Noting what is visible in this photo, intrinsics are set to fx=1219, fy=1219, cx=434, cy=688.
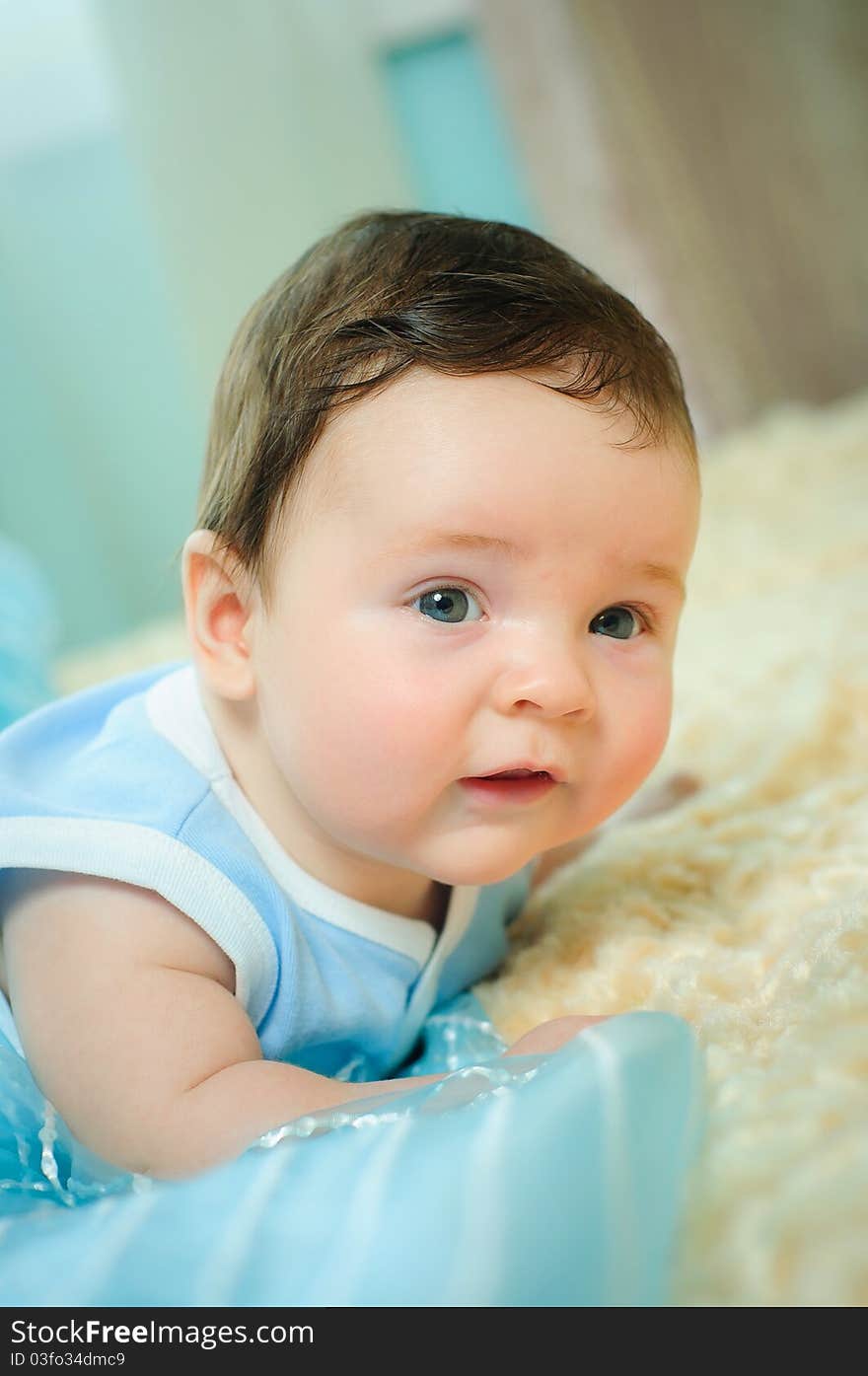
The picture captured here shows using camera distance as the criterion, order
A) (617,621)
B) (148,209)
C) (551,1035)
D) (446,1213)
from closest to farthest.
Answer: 1. (446,1213)
2. (551,1035)
3. (617,621)
4. (148,209)

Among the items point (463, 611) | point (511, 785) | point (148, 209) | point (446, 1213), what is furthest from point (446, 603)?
point (148, 209)

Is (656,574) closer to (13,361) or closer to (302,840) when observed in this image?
(302,840)

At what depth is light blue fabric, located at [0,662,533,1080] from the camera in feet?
2.27

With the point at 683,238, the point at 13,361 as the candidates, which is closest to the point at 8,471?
the point at 13,361

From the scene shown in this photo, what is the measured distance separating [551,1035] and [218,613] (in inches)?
13.4

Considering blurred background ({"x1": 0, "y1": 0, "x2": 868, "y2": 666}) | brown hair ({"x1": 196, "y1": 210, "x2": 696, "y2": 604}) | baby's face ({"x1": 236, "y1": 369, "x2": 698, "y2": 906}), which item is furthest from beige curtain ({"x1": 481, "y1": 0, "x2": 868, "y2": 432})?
baby's face ({"x1": 236, "y1": 369, "x2": 698, "y2": 906})

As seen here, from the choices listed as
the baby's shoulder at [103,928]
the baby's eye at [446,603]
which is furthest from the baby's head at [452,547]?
the baby's shoulder at [103,928]

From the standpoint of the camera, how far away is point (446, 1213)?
40 cm

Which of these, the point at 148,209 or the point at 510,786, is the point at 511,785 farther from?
the point at 148,209

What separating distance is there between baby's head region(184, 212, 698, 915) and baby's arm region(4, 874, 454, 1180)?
0.12m

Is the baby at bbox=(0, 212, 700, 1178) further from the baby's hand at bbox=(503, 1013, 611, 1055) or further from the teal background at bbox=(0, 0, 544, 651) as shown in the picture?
the teal background at bbox=(0, 0, 544, 651)

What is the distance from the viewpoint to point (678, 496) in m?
0.72

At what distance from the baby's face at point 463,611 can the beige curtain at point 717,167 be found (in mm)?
2265

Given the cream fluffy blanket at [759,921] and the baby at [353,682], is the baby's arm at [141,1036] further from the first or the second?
the cream fluffy blanket at [759,921]
